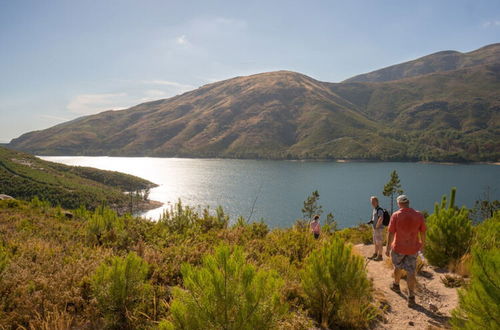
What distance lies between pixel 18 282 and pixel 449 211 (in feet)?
34.1

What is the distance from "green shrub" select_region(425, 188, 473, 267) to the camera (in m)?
8.05

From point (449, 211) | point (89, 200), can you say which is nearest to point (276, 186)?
point (89, 200)

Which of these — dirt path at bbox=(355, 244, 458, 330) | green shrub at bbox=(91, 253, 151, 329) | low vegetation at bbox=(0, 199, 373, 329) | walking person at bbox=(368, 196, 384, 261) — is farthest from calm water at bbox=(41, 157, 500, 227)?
green shrub at bbox=(91, 253, 151, 329)

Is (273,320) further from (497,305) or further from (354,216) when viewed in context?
(354,216)

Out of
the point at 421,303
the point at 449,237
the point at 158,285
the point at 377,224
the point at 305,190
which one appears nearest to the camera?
the point at 158,285

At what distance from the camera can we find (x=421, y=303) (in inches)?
239

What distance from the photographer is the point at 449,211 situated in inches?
323

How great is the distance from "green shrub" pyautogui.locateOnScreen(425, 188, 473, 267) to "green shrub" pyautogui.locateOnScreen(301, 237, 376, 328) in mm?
4592

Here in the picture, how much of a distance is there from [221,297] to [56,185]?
350ft

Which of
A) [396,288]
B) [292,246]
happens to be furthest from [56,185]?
[396,288]

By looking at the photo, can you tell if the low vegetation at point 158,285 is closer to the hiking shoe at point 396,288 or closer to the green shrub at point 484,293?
the green shrub at point 484,293

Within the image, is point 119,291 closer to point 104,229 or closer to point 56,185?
point 104,229

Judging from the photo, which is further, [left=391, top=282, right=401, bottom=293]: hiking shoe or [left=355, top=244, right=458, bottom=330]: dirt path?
[left=391, top=282, right=401, bottom=293]: hiking shoe

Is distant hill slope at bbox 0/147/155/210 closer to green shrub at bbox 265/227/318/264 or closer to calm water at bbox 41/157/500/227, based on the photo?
calm water at bbox 41/157/500/227
